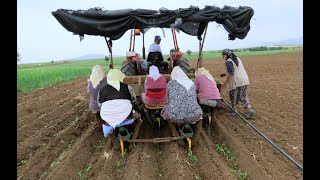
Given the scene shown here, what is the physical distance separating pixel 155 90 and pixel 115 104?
3.22 feet

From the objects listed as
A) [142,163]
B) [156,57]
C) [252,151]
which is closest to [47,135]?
[142,163]

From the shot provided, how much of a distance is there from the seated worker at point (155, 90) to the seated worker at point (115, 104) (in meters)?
0.46

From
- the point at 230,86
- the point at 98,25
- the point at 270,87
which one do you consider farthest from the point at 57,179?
the point at 270,87

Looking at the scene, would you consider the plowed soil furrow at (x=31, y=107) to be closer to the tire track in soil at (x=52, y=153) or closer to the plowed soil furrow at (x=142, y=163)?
the tire track in soil at (x=52, y=153)

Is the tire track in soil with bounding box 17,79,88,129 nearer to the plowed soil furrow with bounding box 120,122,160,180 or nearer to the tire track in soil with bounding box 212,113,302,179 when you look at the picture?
the plowed soil furrow with bounding box 120,122,160,180

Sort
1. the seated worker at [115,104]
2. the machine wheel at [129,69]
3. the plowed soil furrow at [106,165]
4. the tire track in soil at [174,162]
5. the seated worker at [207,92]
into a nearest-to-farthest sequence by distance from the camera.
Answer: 1. the tire track in soil at [174,162]
2. the plowed soil furrow at [106,165]
3. the seated worker at [115,104]
4. the seated worker at [207,92]
5. the machine wheel at [129,69]

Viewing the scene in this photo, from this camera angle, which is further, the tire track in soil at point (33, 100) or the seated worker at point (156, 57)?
the tire track in soil at point (33, 100)

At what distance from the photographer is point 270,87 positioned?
13.0 metres

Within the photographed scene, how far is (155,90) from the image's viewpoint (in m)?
6.73

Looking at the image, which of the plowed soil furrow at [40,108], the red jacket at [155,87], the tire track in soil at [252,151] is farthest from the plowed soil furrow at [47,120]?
the tire track in soil at [252,151]

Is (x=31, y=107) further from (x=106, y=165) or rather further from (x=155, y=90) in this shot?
(x=106, y=165)

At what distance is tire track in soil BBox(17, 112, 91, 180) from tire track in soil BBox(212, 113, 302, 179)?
117 inches

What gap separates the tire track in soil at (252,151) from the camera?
5263 mm

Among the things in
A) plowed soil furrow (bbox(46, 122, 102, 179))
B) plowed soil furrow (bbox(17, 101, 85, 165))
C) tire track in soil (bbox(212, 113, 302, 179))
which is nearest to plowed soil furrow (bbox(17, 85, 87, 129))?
plowed soil furrow (bbox(17, 101, 85, 165))
